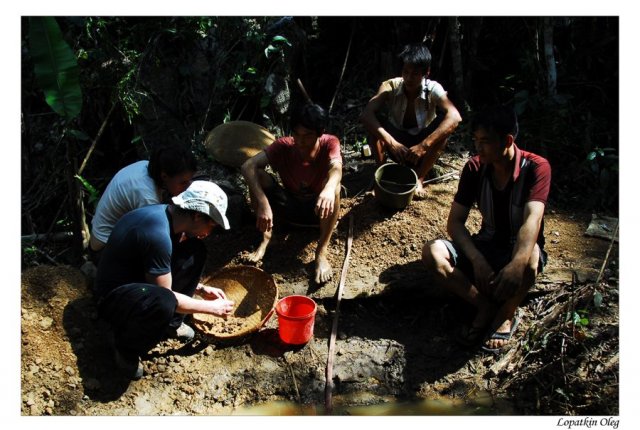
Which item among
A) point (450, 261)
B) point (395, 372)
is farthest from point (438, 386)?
point (450, 261)

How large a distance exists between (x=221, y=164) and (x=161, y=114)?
1.09 metres

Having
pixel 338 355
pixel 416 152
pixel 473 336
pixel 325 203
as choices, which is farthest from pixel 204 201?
pixel 416 152

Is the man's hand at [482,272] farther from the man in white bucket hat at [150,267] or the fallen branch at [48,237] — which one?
the fallen branch at [48,237]

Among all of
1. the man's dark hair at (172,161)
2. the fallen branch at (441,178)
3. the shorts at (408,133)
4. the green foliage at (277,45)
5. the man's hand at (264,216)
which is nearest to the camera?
the man's dark hair at (172,161)

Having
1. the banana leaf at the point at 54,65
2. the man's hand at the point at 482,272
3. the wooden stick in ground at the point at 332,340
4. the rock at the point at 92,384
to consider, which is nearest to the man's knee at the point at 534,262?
the man's hand at the point at 482,272

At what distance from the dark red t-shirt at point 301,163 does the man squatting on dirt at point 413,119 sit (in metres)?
0.59

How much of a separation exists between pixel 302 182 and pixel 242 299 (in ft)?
3.15

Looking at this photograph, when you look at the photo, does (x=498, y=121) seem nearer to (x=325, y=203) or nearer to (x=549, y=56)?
(x=325, y=203)

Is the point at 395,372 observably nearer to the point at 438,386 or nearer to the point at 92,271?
the point at 438,386

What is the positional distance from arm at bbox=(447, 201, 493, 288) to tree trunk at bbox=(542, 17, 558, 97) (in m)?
2.46

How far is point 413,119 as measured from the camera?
4.96m

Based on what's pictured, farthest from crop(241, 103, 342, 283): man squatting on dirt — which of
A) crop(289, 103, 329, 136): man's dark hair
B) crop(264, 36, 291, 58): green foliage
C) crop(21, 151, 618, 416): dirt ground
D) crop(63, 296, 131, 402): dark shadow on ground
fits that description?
crop(264, 36, 291, 58): green foliage

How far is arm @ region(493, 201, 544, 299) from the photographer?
352 cm

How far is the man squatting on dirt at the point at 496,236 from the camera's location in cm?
353
